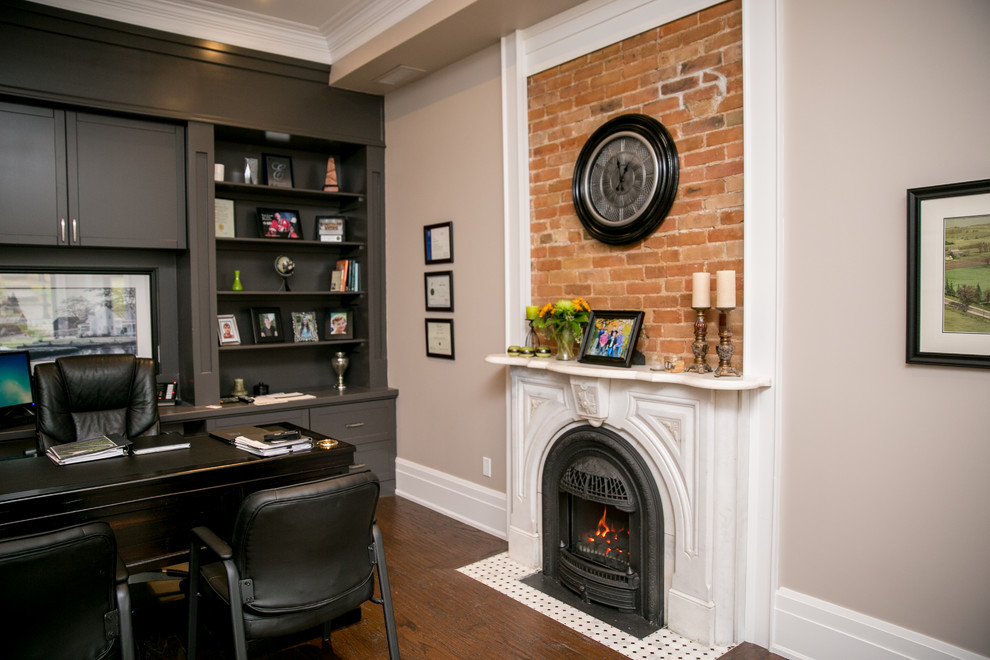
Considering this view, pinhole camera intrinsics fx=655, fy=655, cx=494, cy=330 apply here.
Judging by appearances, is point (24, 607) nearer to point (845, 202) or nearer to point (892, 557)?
point (892, 557)

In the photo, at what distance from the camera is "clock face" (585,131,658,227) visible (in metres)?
3.02

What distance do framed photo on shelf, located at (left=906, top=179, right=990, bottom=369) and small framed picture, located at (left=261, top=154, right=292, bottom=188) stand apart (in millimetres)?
3845

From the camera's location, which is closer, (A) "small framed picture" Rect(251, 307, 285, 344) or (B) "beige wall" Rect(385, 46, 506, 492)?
(B) "beige wall" Rect(385, 46, 506, 492)

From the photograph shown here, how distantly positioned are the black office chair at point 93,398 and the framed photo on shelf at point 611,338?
223 cm

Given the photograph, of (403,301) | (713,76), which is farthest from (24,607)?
(403,301)

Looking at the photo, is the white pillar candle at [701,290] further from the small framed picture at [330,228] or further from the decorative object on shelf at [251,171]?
the decorative object on shelf at [251,171]

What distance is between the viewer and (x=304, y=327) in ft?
15.9

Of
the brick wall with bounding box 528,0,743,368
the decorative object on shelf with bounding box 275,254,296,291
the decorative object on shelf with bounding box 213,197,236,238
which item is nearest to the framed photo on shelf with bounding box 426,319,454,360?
the brick wall with bounding box 528,0,743,368

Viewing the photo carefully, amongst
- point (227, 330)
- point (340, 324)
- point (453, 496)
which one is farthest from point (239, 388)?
point (453, 496)

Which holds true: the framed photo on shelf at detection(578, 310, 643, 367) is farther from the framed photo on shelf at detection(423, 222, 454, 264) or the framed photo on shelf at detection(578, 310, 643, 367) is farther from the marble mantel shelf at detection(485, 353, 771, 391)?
the framed photo on shelf at detection(423, 222, 454, 264)

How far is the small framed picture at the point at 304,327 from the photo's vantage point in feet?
15.8

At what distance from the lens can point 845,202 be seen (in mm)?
2396

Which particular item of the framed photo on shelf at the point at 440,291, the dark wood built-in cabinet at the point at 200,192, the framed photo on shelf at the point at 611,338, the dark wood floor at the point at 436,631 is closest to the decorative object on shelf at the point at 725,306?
the framed photo on shelf at the point at 611,338

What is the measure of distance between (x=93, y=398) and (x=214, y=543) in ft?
5.43
